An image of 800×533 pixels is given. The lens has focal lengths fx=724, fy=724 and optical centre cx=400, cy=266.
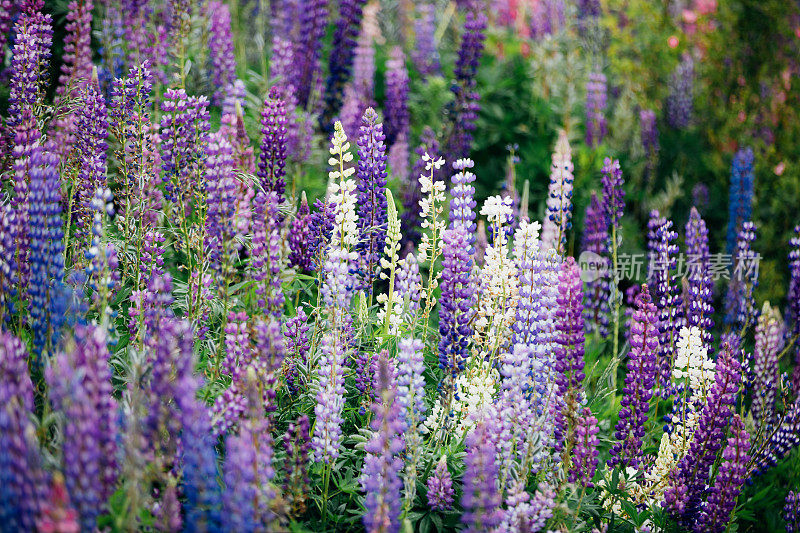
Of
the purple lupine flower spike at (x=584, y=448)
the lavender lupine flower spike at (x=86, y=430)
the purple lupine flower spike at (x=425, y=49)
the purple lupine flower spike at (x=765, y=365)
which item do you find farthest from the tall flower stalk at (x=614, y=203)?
the purple lupine flower spike at (x=425, y=49)

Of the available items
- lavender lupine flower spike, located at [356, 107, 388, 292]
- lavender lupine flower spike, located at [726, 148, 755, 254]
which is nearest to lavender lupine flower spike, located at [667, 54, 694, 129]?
lavender lupine flower spike, located at [726, 148, 755, 254]

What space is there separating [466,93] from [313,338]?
3.00 metres

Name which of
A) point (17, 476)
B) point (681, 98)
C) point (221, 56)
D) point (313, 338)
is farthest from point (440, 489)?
point (681, 98)

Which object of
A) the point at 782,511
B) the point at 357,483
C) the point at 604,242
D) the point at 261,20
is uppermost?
the point at 261,20

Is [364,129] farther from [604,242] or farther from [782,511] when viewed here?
[782,511]

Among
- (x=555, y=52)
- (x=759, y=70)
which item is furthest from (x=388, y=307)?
(x=759, y=70)

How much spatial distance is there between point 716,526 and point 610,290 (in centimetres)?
173

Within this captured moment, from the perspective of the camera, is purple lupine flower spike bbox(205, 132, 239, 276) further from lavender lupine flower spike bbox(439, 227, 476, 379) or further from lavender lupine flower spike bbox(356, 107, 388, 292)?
lavender lupine flower spike bbox(439, 227, 476, 379)

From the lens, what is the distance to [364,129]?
3.38m

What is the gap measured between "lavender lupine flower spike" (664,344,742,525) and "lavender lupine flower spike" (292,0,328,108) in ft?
12.2

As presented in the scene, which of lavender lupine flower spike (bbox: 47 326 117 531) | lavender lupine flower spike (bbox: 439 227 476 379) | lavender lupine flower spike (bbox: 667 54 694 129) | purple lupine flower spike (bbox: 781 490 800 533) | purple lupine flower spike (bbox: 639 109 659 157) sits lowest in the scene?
purple lupine flower spike (bbox: 781 490 800 533)

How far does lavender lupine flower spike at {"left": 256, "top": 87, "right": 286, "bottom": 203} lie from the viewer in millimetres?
3717

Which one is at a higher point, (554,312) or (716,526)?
(554,312)

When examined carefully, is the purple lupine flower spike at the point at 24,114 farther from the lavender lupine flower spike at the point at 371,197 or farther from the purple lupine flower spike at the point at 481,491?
the purple lupine flower spike at the point at 481,491
